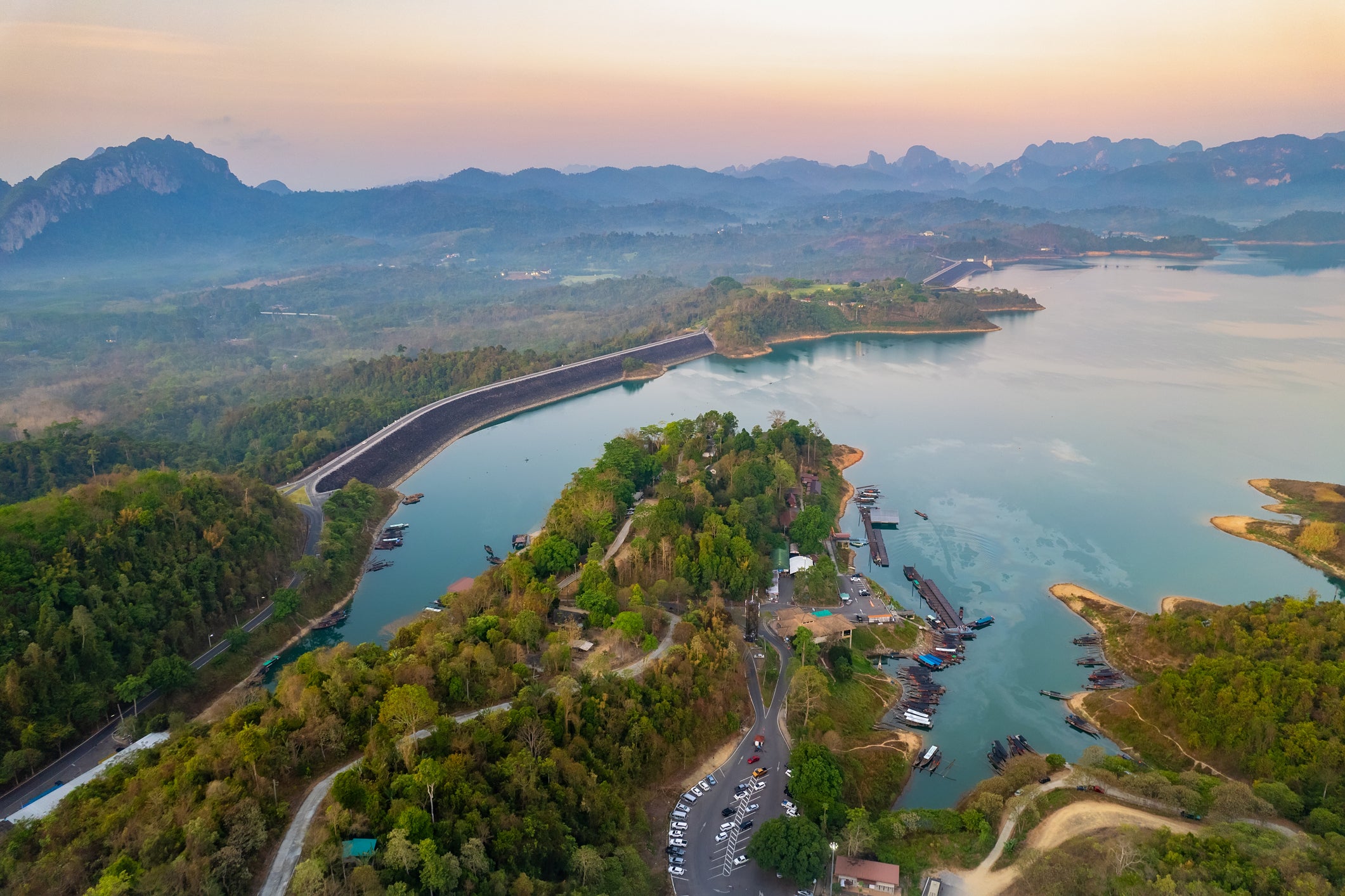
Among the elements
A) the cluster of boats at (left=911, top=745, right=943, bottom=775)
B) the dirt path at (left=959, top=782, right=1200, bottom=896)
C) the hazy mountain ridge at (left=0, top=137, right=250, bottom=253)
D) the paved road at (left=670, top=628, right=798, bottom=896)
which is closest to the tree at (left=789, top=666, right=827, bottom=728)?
the paved road at (left=670, top=628, right=798, bottom=896)

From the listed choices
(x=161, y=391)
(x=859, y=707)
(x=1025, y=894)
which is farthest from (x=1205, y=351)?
(x=161, y=391)

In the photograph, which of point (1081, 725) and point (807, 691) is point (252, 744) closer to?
point (807, 691)

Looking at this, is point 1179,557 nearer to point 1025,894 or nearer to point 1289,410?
point 1025,894

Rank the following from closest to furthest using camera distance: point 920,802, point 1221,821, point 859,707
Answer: point 1221,821
point 920,802
point 859,707

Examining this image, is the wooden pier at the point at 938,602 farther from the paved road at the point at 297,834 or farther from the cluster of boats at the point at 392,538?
the cluster of boats at the point at 392,538

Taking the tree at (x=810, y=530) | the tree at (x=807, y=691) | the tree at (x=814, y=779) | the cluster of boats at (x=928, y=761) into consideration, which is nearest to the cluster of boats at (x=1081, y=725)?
the cluster of boats at (x=928, y=761)

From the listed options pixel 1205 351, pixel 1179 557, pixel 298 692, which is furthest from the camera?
pixel 1205 351

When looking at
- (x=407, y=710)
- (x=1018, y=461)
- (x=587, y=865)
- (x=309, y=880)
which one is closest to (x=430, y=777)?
(x=407, y=710)
